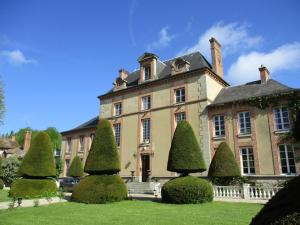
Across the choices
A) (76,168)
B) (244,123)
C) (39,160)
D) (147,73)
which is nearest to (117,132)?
(76,168)

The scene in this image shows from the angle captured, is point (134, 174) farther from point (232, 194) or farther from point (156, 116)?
point (232, 194)

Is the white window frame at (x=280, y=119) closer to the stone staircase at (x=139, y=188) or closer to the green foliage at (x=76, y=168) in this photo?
the stone staircase at (x=139, y=188)

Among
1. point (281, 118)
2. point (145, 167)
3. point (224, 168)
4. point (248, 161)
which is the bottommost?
point (224, 168)

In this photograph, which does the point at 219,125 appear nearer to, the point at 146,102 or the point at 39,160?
the point at 146,102

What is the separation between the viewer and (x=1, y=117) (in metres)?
27.1

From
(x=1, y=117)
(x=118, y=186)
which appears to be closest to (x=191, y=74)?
(x=118, y=186)

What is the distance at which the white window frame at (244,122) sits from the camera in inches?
823

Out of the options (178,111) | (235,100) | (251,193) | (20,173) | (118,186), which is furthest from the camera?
(178,111)

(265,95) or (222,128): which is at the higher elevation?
(265,95)

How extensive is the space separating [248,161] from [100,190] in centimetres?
1202

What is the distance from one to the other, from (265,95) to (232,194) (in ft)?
27.2

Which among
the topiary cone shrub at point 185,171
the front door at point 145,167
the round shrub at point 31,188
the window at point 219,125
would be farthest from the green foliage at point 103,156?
the window at point 219,125

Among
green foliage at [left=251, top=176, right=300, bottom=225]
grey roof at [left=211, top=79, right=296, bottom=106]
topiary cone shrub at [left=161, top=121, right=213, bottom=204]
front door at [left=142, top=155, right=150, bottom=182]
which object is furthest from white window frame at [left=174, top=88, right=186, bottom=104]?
green foliage at [left=251, top=176, right=300, bottom=225]

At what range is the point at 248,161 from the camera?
20.4 metres
